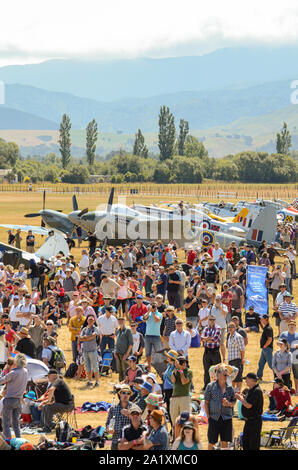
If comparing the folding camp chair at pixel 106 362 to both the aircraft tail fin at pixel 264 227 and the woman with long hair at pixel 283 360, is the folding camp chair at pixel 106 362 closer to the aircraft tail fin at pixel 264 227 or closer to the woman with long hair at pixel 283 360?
the woman with long hair at pixel 283 360

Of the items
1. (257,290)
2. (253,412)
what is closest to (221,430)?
(253,412)

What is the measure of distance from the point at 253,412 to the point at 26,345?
4.42 metres

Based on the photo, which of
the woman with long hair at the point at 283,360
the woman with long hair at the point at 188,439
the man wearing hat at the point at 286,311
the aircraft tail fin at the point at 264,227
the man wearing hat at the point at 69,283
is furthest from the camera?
the aircraft tail fin at the point at 264,227

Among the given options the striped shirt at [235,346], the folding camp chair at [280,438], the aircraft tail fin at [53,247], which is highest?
the aircraft tail fin at [53,247]

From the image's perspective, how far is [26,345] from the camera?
10.9 m

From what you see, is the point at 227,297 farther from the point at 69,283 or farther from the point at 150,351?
the point at 69,283

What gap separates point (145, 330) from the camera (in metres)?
12.5

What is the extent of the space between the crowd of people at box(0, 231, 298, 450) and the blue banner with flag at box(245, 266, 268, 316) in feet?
1.53

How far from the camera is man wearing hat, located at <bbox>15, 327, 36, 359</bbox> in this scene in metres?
10.8

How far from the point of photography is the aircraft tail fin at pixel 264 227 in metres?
26.0

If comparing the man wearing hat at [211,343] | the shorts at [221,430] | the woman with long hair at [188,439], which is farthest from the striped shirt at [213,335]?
the woman with long hair at [188,439]

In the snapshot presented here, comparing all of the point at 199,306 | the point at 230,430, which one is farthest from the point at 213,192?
the point at 230,430

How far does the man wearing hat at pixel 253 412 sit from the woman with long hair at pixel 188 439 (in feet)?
4.61

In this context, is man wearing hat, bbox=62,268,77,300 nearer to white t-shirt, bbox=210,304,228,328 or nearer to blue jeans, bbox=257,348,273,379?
white t-shirt, bbox=210,304,228,328
